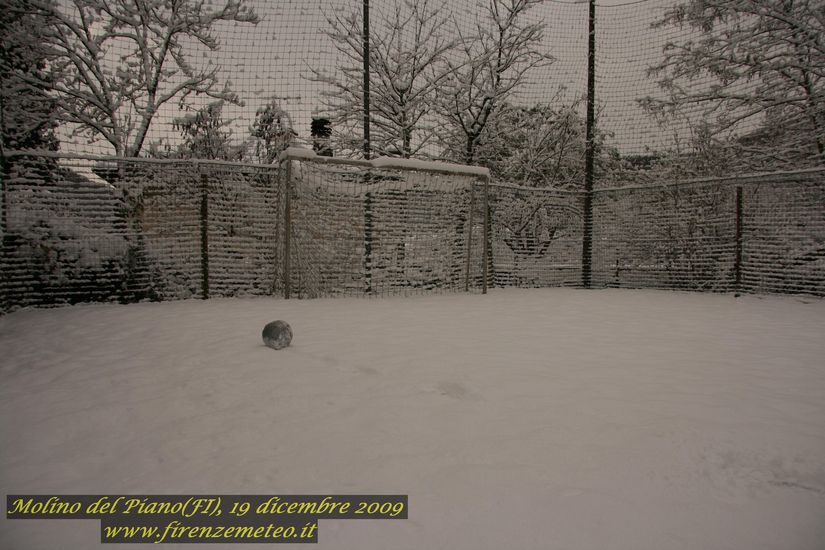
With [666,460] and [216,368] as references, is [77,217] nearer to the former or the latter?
[216,368]

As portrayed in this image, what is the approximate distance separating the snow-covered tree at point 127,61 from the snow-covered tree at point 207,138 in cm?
98

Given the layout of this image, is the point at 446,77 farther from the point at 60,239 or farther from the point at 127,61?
the point at 60,239

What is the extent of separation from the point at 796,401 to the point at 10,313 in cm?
670

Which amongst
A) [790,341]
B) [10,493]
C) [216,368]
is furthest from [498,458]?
[790,341]

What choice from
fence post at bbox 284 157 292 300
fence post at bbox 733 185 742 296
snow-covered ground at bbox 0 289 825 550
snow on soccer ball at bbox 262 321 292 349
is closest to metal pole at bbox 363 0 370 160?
fence post at bbox 284 157 292 300

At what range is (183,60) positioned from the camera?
817cm

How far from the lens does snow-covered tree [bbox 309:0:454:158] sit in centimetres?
845

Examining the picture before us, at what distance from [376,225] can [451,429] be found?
448 cm

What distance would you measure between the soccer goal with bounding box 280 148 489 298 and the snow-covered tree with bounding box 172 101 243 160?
4476mm

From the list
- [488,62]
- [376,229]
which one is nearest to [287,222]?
[376,229]

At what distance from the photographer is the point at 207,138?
980 cm

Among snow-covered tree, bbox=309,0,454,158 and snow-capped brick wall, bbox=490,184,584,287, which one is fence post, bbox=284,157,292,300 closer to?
snow-covered tree, bbox=309,0,454,158

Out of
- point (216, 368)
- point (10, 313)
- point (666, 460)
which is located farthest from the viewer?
point (10, 313)

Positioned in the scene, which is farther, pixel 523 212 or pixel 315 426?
pixel 523 212
